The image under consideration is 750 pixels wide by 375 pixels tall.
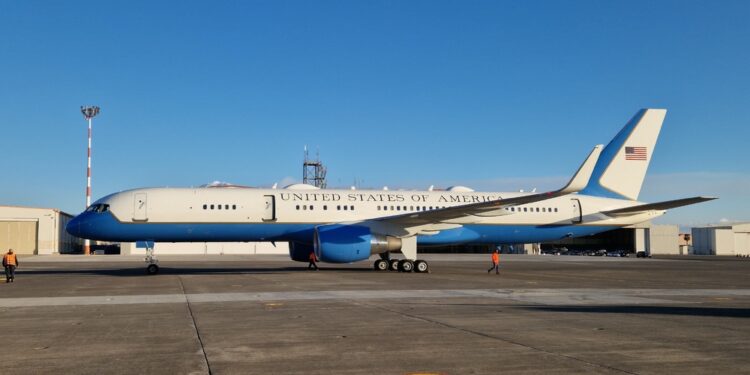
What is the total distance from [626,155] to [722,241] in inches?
2457

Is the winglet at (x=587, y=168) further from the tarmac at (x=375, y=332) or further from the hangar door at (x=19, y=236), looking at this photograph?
the hangar door at (x=19, y=236)

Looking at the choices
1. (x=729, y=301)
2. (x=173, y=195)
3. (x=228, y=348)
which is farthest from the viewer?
(x=173, y=195)

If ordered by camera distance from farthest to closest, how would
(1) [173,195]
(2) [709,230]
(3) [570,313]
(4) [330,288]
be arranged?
1. (2) [709,230]
2. (1) [173,195]
3. (4) [330,288]
4. (3) [570,313]

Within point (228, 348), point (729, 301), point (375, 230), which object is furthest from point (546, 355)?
point (375, 230)

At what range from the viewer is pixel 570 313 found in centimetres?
1340

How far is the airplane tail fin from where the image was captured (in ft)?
113

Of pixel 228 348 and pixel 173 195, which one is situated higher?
pixel 173 195

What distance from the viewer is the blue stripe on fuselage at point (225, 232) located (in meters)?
28.0

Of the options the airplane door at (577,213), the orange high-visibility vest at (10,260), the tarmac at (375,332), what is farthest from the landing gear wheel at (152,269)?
the airplane door at (577,213)

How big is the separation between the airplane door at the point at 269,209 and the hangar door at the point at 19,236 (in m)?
52.8

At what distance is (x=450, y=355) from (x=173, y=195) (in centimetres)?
2286

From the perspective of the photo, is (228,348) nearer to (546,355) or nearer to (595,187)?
(546,355)

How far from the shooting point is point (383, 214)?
104 feet

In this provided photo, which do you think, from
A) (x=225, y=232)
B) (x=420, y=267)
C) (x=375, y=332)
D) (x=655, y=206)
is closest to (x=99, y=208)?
Answer: (x=225, y=232)
